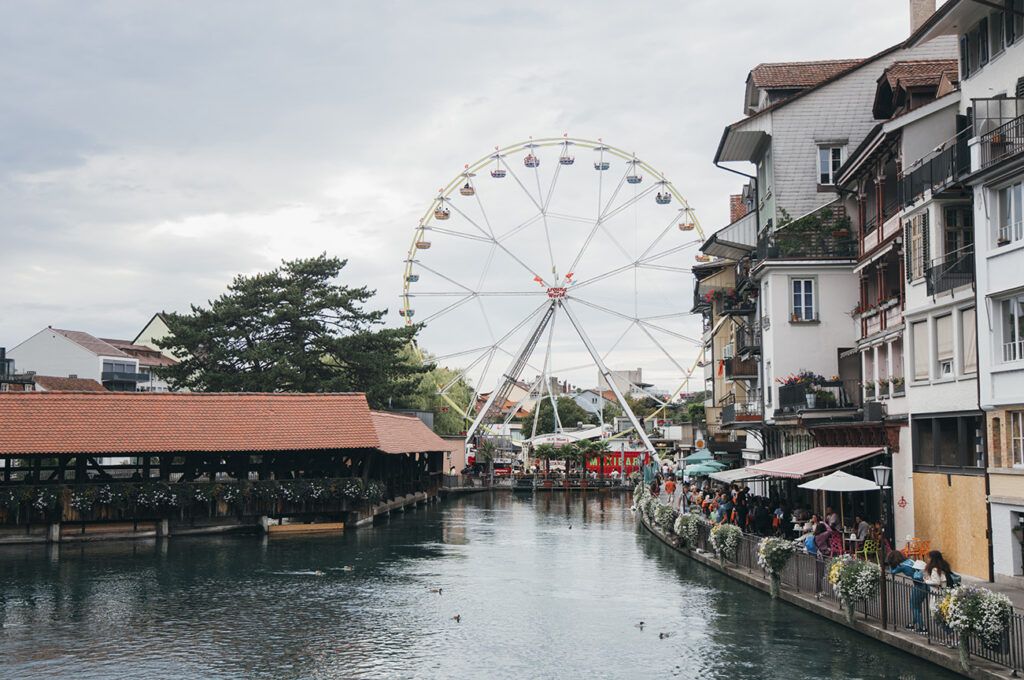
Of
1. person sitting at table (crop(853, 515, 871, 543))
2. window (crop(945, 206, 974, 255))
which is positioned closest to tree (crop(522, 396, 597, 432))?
person sitting at table (crop(853, 515, 871, 543))

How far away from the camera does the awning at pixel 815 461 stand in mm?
28125

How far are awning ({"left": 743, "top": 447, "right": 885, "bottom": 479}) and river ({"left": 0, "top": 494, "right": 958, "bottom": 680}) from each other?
3.56m

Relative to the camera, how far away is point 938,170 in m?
25.1

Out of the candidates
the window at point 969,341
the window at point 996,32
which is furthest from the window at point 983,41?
the window at point 969,341

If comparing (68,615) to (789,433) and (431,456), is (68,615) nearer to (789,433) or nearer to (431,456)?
(789,433)

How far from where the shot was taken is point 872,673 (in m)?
17.0

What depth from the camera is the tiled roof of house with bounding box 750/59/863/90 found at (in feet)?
141

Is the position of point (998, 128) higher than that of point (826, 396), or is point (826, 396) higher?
point (998, 128)

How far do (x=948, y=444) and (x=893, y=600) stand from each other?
8547 millimetres

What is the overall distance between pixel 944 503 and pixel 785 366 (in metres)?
12.5

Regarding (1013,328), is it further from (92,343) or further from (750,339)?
(92,343)

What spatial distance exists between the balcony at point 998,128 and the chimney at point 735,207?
38181 millimetres

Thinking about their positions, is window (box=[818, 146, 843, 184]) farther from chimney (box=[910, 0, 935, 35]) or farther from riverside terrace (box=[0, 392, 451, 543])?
riverside terrace (box=[0, 392, 451, 543])

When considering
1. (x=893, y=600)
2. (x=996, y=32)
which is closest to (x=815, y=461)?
(x=893, y=600)
